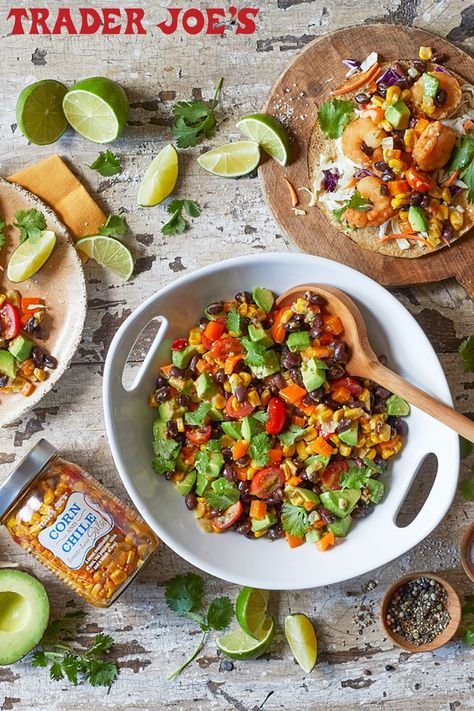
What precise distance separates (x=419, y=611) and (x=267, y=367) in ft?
4.24

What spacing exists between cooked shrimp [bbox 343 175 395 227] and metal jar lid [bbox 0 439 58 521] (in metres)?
1.54

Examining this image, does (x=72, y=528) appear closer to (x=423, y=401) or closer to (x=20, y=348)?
(x=20, y=348)

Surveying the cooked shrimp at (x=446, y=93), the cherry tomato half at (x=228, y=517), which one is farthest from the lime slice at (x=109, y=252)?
the cooked shrimp at (x=446, y=93)

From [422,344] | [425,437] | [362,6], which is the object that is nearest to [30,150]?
[362,6]

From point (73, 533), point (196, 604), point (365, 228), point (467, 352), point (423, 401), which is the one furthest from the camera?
point (196, 604)

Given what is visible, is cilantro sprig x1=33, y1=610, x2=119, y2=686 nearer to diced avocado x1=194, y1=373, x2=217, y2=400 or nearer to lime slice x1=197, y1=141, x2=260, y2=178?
diced avocado x1=194, y1=373, x2=217, y2=400

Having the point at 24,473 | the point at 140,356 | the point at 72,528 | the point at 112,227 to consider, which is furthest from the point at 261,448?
the point at 112,227

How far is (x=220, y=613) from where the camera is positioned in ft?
10.5

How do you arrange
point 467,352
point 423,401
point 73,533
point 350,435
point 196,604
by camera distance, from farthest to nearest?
1. point 196,604
2. point 467,352
3. point 73,533
4. point 350,435
5. point 423,401

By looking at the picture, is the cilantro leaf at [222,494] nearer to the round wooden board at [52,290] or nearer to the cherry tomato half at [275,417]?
the cherry tomato half at [275,417]

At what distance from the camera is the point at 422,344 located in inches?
110

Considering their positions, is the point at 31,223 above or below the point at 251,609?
above

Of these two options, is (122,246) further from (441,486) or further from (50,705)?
(50,705)

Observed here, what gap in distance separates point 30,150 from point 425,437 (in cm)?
207
